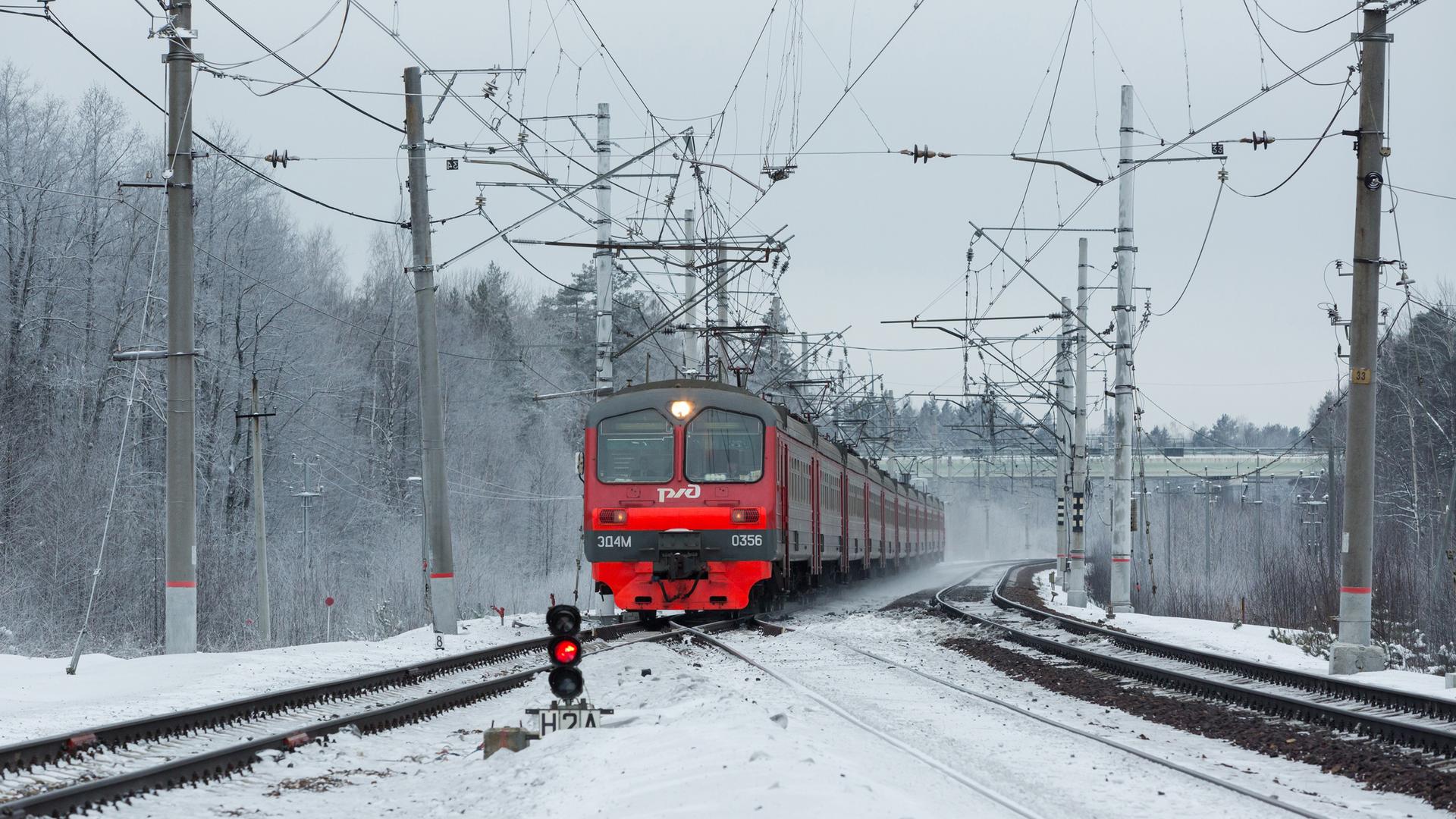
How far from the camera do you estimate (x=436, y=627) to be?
20.1 m

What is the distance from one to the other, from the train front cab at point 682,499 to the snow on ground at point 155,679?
238cm

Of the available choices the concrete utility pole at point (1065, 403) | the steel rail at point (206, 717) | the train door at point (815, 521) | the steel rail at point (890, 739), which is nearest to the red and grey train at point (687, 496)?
the train door at point (815, 521)

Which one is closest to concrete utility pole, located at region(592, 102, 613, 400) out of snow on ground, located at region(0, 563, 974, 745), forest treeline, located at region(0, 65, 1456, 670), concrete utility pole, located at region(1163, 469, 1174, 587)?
forest treeline, located at region(0, 65, 1456, 670)

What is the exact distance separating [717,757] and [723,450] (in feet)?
40.6

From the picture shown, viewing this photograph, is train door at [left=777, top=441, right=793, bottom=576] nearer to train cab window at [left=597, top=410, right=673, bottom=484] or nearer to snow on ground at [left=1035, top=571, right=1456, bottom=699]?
train cab window at [left=597, top=410, right=673, bottom=484]

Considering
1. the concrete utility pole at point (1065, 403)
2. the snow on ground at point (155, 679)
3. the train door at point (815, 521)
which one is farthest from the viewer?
the concrete utility pole at point (1065, 403)

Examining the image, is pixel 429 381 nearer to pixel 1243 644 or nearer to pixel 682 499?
pixel 682 499

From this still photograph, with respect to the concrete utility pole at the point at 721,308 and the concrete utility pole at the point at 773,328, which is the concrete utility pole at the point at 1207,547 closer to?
the concrete utility pole at the point at 773,328

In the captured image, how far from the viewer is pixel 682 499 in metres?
20.0

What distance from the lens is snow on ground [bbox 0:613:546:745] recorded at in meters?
10.6

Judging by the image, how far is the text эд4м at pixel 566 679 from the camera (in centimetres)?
911

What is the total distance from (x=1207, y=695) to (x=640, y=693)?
16.2 feet

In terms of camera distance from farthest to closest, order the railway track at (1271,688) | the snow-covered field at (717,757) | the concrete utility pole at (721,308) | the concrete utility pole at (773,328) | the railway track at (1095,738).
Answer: the concrete utility pole at (773,328)
the concrete utility pole at (721,308)
the railway track at (1271,688)
the railway track at (1095,738)
the snow-covered field at (717,757)

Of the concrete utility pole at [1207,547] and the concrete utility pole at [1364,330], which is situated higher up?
the concrete utility pole at [1364,330]
